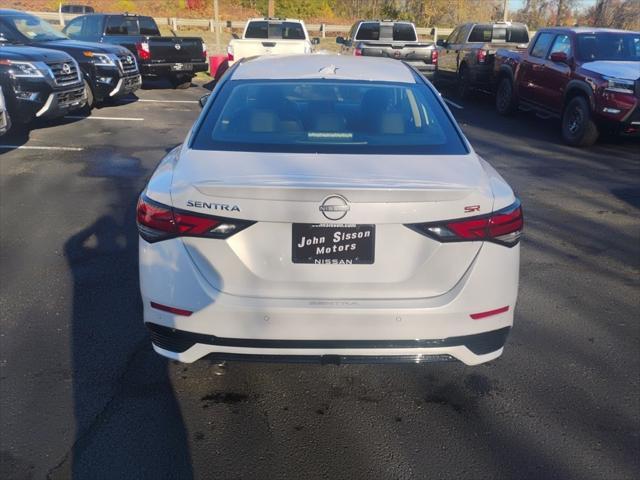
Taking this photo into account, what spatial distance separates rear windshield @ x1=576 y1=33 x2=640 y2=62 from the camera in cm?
1063

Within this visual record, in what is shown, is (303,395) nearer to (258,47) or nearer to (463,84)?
(258,47)

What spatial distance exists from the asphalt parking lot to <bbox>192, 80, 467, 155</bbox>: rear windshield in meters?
1.31

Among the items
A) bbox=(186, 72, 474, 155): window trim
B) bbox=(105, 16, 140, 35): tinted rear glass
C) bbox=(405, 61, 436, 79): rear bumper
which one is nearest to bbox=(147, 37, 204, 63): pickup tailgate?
bbox=(105, 16, 140, 35): tinted rear glass

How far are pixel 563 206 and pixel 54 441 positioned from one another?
592 cm

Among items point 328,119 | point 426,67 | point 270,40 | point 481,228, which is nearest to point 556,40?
point 426,67

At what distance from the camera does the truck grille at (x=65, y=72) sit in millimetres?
10426

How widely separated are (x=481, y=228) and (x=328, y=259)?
692 millimetres

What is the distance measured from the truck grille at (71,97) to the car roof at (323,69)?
275 inches

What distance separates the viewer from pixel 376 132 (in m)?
3.62

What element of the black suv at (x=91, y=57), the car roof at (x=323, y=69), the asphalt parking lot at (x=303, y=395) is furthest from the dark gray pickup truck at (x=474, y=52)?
the car roof at (x=323, y=69)

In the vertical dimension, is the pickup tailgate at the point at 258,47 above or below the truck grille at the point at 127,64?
above

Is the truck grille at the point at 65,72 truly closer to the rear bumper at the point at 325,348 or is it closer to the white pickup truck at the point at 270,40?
the white pickup truck at the point at 270,40

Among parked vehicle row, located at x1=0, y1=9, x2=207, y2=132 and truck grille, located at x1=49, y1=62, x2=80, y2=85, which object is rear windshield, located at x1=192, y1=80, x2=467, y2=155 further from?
truck grille, located at x1=49, y1=62, x2=80, y2=85

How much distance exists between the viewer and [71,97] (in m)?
10.9
